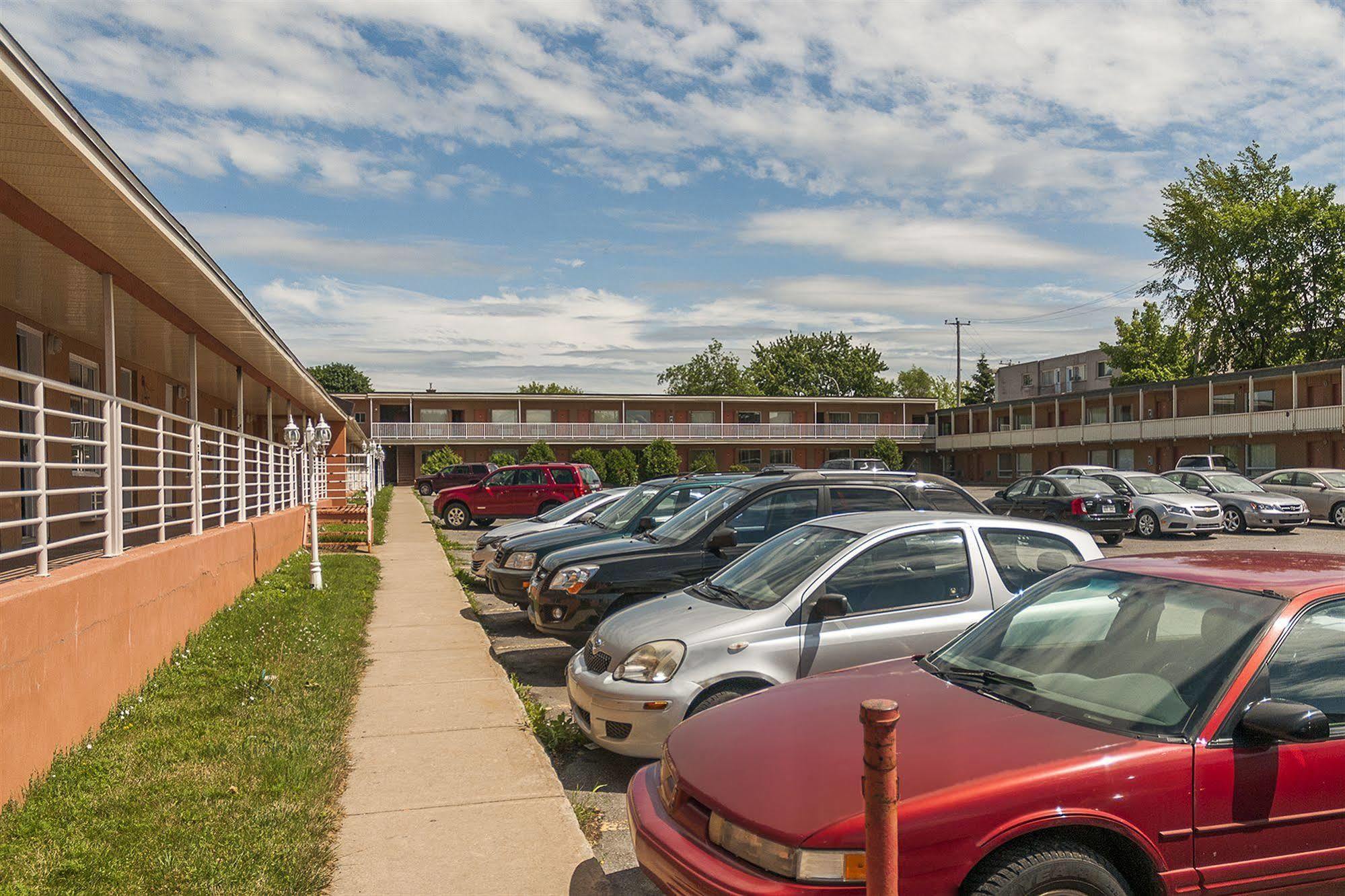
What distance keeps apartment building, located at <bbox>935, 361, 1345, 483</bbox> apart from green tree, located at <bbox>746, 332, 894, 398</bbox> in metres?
25.2

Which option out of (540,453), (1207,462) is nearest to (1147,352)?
(1207,462)

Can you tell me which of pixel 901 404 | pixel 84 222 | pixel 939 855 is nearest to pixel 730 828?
pixel 939 855

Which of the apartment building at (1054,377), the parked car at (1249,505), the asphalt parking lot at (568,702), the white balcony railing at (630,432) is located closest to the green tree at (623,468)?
the white balcony railing at (630,432)

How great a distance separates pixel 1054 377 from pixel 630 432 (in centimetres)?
3363

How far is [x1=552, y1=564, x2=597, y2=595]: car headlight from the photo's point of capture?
27.7 ft

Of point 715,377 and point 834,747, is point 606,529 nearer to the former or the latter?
point 834,747

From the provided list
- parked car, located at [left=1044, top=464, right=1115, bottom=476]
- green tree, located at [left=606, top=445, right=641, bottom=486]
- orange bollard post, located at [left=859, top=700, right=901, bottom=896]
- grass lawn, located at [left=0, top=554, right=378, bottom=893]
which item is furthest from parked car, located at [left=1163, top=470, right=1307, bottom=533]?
green tree, located at [left=606, top=445, right=641, bottom=486]

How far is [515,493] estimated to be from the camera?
28438mm

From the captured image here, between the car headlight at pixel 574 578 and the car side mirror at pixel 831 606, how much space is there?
330 cm

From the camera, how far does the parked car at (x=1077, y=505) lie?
19.8m

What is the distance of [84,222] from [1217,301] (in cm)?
6085

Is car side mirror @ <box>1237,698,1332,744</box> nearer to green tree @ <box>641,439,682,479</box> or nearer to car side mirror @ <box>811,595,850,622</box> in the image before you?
car side mirror @ <box>811,595,850,622</box>

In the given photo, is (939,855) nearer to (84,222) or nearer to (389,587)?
(84,222)

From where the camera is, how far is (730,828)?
11.1ft
